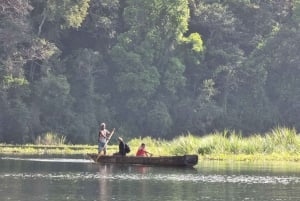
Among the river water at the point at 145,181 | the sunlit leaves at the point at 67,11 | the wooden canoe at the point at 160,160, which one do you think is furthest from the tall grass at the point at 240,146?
the sunlit leaves at the point at 67,11

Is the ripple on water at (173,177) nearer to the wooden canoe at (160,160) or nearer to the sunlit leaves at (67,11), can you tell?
the wooden canoe at (160,160)

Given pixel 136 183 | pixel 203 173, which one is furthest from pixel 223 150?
pixel 136 183

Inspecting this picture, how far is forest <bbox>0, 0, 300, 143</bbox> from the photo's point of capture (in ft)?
261

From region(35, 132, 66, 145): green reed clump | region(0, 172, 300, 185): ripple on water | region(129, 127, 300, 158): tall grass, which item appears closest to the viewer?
region(0, 172, 300, 185): ripple on water

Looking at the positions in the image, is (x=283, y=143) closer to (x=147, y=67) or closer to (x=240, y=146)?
(x=240, y=146)

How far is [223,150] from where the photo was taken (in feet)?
192

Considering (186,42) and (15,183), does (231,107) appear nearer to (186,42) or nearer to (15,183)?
(186,42)

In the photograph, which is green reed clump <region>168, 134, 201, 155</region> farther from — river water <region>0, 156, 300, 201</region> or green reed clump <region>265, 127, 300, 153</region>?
river water <region>0, 156, 300, 201</region>

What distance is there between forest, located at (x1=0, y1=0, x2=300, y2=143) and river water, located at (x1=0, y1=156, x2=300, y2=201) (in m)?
26.9

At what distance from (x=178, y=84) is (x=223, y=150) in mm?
28441

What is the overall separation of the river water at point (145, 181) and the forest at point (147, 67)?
2689 centimetres

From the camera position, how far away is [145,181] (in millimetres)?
40469

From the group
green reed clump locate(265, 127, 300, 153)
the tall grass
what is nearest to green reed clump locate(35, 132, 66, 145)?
the tall grass

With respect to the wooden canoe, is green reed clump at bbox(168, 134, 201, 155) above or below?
above
